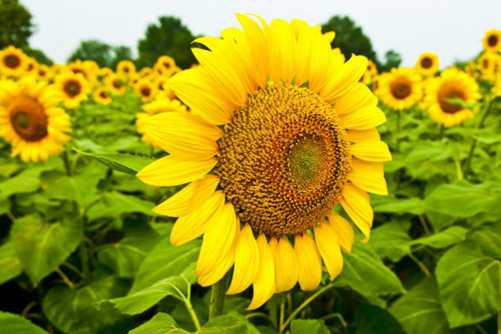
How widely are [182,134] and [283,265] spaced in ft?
1.33

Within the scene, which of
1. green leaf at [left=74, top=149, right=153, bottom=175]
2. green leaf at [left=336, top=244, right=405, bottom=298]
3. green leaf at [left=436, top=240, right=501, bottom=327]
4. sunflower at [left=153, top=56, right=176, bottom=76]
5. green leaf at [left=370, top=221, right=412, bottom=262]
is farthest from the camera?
sunflower at [left=153, top=56, right=176, bottom=76]

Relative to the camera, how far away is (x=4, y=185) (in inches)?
114

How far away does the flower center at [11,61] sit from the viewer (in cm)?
838

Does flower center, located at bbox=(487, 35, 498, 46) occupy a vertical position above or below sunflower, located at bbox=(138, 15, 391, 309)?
above

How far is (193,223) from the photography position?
107 cm

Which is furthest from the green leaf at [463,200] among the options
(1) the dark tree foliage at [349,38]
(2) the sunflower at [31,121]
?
(1) the dark tree foliage at [349,38]

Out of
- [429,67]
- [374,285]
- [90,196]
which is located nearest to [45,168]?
→ [90,196]

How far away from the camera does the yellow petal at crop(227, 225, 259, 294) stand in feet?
3.54

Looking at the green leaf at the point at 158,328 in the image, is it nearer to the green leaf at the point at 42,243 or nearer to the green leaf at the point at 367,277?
the green leaf at the point at 367,277

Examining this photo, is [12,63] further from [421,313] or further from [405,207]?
[421,313]

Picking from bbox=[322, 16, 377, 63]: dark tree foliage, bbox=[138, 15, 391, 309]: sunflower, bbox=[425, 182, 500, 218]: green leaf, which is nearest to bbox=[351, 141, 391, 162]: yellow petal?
bbox=[138, 15, 391, 309]: sunflower

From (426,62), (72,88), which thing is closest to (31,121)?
(72,88)

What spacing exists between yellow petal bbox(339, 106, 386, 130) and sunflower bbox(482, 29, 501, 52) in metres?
7.64

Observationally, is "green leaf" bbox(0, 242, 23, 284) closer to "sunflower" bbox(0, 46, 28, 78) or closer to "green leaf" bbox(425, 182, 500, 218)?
"green leaf" bbox(425, 182, 500, 218)
